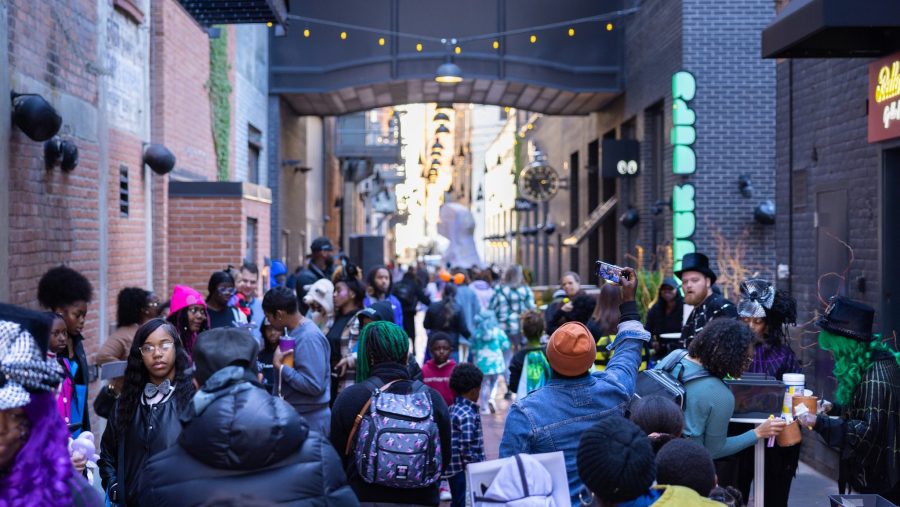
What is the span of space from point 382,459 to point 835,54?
613 centimetres

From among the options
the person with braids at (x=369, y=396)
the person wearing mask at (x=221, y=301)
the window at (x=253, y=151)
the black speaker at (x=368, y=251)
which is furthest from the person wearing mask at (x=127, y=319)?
A: the window at (x=253, y=151)

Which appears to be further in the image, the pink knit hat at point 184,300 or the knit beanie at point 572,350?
the pink knit hat at point 184,300

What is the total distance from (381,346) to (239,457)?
200 cm

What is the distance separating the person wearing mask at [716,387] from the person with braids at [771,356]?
871 millimetres

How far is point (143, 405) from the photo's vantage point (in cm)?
504

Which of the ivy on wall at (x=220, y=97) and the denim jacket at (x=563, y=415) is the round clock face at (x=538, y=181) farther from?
the denim jacket at (x=563, y=415)

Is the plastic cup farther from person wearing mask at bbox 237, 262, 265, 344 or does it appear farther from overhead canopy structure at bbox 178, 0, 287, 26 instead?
overhead canopy structure at bbox 178, 0, 287, 26

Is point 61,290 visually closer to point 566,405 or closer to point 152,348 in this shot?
point 152,348

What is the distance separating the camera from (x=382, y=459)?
4836 mm

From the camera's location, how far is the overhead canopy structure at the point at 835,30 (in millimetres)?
7766

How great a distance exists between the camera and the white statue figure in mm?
32281

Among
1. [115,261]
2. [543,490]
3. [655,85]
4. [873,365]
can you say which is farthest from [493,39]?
[543,490]

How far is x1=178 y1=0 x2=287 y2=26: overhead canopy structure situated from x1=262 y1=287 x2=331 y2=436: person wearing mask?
6.86 m

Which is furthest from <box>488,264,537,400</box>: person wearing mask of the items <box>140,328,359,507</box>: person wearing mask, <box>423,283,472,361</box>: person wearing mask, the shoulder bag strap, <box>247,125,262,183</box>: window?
<box>140,328,359,507</box>: person wearing mask
